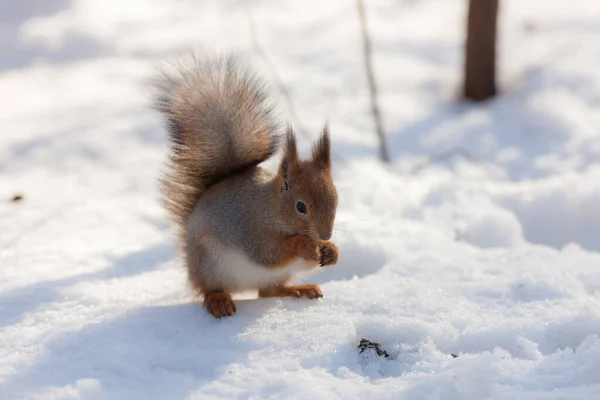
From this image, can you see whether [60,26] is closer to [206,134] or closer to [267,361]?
[206,134]

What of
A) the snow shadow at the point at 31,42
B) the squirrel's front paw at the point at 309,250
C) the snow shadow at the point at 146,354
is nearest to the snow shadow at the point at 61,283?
the snow shadow at the point at 146,354

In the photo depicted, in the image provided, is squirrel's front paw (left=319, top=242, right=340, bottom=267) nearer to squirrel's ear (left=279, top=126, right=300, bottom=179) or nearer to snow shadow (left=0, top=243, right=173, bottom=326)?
squirrel's ear (left=279, top=126, right=300, bottom=179)

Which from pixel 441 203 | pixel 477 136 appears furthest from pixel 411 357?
pixel 477 136

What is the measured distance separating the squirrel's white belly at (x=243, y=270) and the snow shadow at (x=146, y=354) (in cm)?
11

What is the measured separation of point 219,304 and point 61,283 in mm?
586

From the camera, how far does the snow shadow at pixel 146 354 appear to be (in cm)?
178

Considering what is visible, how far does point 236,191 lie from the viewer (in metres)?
2.26

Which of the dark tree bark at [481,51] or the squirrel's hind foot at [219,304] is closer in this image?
the squirrel's hind foot at [219,304]

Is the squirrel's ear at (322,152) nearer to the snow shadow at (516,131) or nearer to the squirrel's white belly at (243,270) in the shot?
the squirrel's white belly at (243,270)

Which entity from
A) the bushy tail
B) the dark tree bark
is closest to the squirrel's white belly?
the bushy tail

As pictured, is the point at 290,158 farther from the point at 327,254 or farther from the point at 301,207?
the point at 327,254

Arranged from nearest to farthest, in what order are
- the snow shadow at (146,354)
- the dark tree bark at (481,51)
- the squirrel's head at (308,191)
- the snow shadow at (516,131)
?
the snow shadow at (146,354) → the squirrel's head at (308,191) → the snow shadow at (516,131) → the dark tree bark at (481,51)

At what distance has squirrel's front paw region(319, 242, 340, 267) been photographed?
216 cm

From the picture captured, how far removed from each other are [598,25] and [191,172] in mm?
3515
